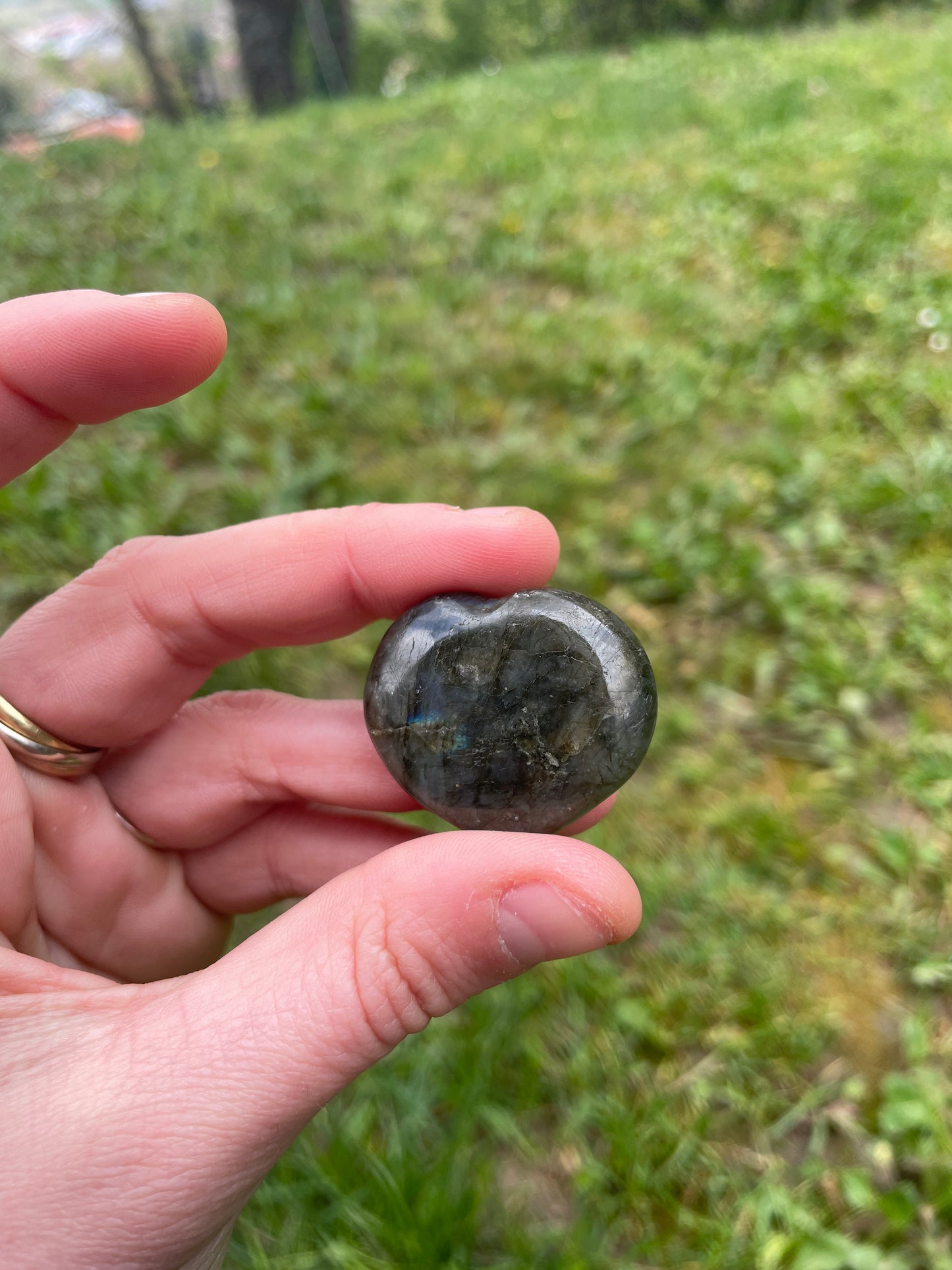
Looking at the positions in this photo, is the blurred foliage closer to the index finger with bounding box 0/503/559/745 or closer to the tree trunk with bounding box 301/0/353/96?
the tree trunk with bounding box 301/0/353/96

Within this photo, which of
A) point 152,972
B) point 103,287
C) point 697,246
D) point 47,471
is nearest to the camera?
point 152,972

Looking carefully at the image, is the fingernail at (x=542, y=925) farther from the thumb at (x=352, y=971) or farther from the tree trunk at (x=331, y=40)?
the tree trunk at (x=331, y=40)

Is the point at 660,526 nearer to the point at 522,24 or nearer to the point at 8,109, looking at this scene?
the point at 8,109

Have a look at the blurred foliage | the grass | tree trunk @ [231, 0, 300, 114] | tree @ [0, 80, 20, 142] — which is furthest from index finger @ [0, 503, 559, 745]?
the blurred foliage

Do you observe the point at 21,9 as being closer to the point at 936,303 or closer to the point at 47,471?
the point at 47,471

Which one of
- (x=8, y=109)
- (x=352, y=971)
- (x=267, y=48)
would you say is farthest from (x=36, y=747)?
(x=267, y=48)

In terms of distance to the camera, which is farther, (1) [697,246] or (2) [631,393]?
(1) [697,246]

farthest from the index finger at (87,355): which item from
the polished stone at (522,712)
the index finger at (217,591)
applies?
the polished stone at (522,712)

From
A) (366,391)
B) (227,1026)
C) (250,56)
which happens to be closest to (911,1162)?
(227,1026)
